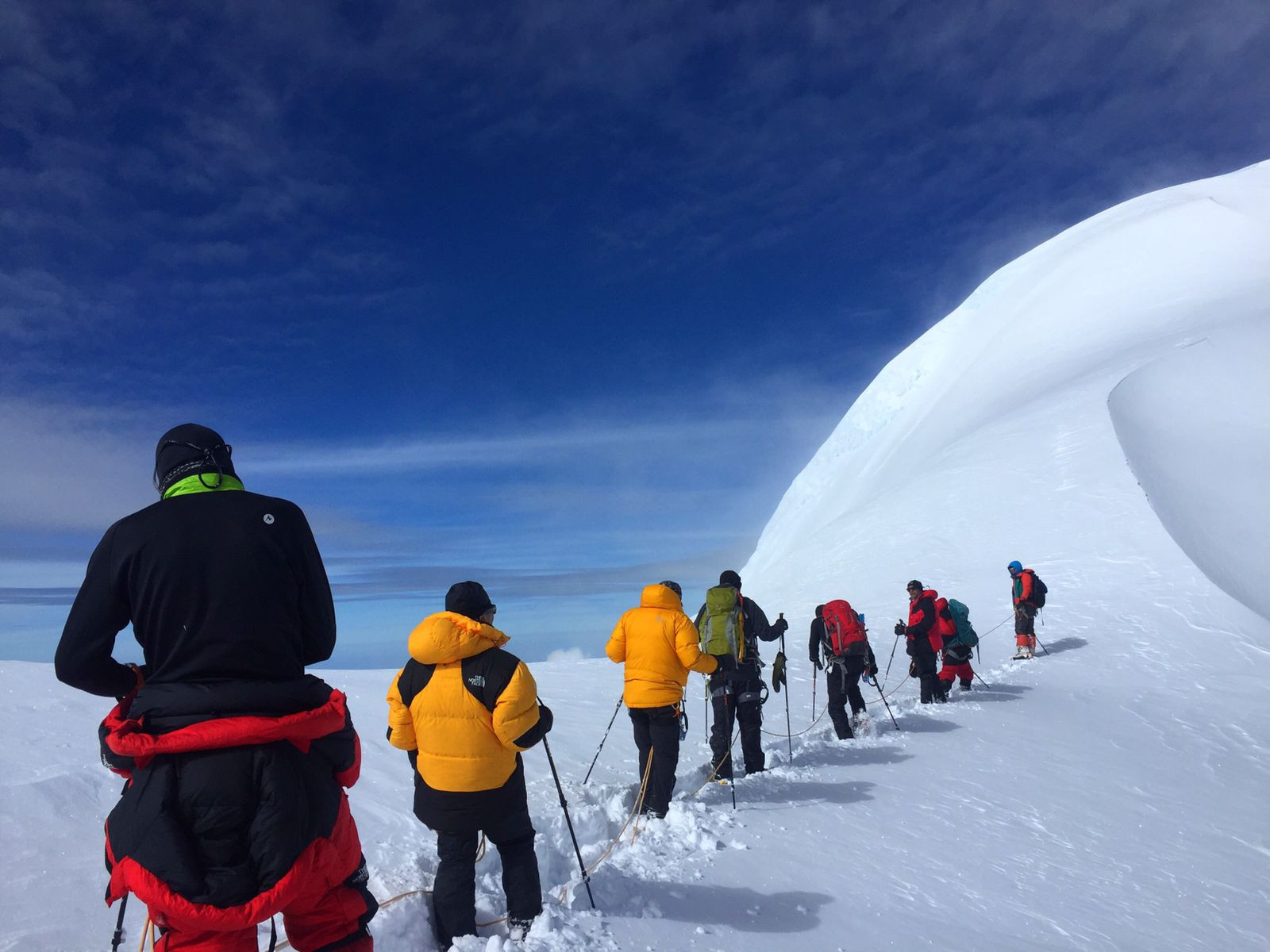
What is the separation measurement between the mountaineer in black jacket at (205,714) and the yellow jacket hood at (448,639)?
47.4 inches

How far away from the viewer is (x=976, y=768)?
819 centimetres

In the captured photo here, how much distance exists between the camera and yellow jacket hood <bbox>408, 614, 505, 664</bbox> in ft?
13.3

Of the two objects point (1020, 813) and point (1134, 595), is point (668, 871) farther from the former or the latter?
point (1134, 595)

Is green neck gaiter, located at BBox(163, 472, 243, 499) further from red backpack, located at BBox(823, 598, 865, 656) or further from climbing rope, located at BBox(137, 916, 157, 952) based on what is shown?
red backpack, located at BBox(823, 598, 865, 656)

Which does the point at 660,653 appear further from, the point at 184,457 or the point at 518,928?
the point at 184,457

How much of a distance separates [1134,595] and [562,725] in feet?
46.7

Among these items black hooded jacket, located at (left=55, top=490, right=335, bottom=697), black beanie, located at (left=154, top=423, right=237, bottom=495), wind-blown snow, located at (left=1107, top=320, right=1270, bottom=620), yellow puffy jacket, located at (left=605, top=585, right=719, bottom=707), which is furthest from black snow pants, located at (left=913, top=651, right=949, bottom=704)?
black beanie, located at (left=154, top=423, right=237, bottom=495)

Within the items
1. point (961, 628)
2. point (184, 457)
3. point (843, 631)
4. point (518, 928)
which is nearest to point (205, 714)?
point (184, 457)

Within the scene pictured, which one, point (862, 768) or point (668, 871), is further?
point (862, 768)

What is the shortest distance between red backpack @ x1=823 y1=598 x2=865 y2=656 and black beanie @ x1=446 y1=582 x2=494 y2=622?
5981mm

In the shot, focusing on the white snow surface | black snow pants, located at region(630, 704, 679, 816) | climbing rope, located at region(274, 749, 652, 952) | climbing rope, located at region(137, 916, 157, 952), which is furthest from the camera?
black snow pants, located at region(630, 704, 679, 816)

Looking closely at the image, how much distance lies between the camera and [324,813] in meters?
2.87

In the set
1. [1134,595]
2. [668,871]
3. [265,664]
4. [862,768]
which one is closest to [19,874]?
[265,664]

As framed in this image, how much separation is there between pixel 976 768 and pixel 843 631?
6.70 feet
